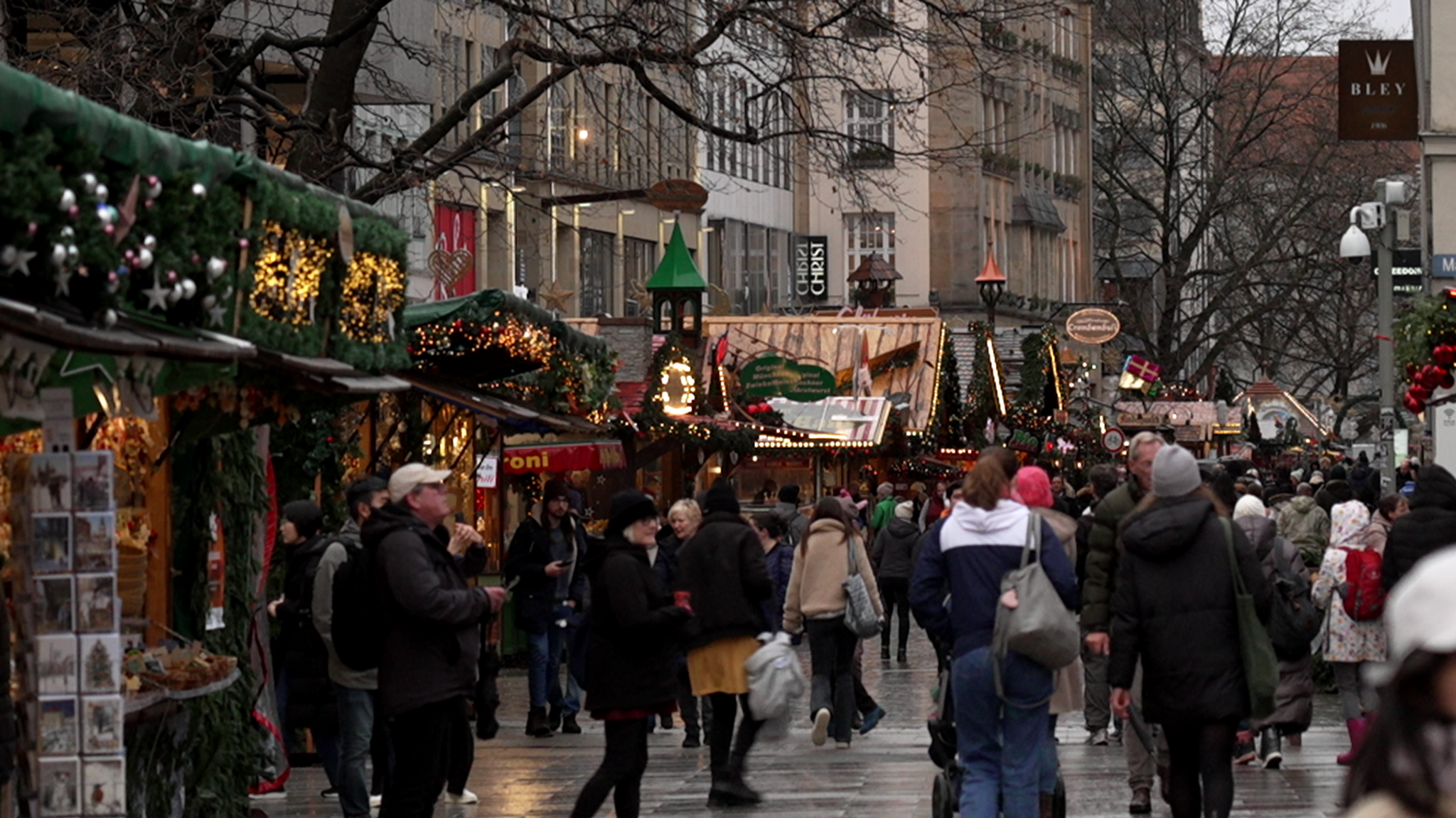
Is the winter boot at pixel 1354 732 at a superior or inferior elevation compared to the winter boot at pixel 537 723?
superior

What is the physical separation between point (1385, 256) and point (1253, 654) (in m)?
21.0

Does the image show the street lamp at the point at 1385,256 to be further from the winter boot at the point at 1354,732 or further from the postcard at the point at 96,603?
the postcard at the point at 96,603

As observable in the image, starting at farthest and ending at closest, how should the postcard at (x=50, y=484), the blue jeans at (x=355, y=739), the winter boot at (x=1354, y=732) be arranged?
the winter boot at (x=1354, y=732) → the blue jeans at (x=355, y=739) → the postcard at (x=50, y=484)

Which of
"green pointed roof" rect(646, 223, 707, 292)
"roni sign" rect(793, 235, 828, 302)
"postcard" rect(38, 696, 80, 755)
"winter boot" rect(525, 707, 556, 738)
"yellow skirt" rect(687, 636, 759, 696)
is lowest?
"winter boot" rect(525, 707, 556, 738)

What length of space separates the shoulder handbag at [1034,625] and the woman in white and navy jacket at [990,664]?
127mm

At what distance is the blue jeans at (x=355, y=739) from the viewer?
13375 millimetres

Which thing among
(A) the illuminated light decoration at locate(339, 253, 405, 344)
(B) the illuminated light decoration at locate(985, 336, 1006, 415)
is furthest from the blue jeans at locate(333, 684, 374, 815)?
(B) the illuminated light decoration at locate(985, 336, 1006, 415)

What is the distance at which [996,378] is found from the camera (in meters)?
47.7

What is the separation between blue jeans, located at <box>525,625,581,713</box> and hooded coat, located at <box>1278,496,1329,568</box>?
5.11 metres

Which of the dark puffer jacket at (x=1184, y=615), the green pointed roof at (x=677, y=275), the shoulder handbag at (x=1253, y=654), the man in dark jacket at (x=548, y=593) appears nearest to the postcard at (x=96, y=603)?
the dark puffer jacket at (x=1184, y=615)

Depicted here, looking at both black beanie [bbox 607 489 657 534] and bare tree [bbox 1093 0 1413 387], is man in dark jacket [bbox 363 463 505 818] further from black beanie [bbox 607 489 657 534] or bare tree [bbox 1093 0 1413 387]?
bare tree [bbox 1093 0 1413 387]

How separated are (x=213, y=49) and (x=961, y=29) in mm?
6762

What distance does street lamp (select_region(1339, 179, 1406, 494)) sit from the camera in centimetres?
2991

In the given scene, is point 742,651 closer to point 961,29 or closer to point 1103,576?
Answer: point 1103,576
